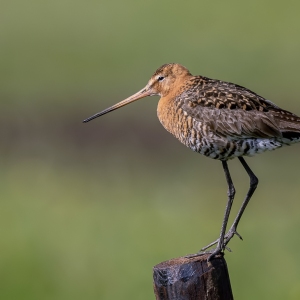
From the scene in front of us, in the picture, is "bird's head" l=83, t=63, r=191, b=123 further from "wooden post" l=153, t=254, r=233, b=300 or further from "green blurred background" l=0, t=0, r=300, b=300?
"green blurred background" l=0, t=0, r=300, b=300

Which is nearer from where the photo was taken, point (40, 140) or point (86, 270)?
point (86, 270)

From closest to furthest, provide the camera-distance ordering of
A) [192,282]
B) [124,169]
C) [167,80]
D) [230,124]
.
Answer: [192,282], [230,124], [167,80], [124,169]

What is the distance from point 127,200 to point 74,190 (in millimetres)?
983

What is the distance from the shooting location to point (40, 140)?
1952cm

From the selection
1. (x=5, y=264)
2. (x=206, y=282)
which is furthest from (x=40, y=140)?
(x=206, y=282)

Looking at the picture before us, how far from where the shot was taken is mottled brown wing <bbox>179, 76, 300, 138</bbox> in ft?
31.4

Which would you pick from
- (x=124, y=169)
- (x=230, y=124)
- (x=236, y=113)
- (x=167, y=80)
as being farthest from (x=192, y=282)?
(x=124, y=169)

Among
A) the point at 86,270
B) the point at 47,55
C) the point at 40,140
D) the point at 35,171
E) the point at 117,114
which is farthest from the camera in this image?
the point at 47,55

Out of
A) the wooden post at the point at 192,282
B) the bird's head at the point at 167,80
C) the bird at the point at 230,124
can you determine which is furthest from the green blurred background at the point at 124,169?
the wooden post at the point at 192,282

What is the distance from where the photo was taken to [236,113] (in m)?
9.72

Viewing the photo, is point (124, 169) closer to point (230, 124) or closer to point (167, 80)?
point (167, 80)

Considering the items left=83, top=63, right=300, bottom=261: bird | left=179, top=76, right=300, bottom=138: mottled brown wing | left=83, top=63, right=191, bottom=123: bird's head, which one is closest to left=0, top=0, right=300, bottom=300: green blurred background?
left=83, top=63, right=191, bottom=123: bird's head

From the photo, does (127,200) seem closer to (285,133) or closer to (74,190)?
(74,190)

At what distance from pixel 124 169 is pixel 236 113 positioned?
26.8ft
